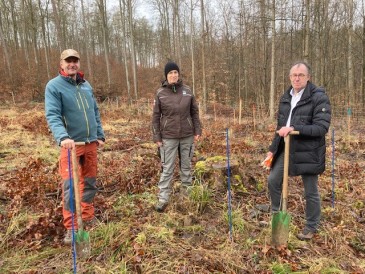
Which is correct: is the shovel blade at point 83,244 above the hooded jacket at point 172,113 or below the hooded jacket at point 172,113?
below

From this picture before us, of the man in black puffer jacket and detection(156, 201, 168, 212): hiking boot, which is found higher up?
the man in black puffer jacket

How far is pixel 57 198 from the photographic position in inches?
184

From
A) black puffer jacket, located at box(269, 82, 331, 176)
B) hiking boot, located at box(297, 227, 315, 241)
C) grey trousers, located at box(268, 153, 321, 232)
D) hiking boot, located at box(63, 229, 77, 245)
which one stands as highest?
black puffer jacket, located at box(269, 82, 331, 176)

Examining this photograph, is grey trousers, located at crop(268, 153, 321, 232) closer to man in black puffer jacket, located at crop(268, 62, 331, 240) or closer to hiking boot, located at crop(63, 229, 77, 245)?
man in black puffer jacket, located at crop(268, 62, 331, 240)

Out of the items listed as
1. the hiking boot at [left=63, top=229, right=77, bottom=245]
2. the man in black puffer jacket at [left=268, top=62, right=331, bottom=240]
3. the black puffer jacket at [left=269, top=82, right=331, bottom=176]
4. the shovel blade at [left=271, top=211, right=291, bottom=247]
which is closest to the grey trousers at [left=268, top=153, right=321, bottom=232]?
the man in black puffer jacket at [left=268, top=62, right=331, bottom=240]

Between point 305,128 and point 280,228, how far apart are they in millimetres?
1145

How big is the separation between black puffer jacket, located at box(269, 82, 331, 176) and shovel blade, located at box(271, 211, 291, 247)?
19.6 inches

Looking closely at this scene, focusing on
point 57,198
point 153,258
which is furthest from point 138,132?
point 153,258

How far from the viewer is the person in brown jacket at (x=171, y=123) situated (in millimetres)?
4199

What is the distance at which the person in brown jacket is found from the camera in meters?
4.20

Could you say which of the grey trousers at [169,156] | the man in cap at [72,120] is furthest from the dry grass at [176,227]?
the man in cap at [72,120]

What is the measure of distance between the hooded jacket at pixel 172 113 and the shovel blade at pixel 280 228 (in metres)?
1.69

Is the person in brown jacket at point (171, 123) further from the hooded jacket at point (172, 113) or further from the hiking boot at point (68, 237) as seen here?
the hiking boot at point (68, 237)

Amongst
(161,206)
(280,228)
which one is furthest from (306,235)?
(161,206)
